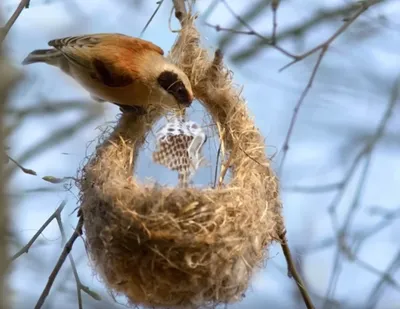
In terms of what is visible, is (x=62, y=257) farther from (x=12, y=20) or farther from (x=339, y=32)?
(x=339, y=32)

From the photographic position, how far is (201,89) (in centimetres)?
216

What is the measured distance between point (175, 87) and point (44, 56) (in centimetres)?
57

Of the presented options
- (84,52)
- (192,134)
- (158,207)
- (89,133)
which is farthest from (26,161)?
(158,207)

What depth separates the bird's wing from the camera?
2.19 m

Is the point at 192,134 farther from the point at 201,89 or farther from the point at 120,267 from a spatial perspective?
the point at 120,267

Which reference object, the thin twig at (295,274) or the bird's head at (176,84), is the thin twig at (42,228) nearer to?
the bird's head at (176,84)

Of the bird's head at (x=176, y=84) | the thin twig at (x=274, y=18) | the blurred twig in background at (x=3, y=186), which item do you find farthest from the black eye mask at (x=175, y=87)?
the blurred twig in background at (x=3, y=186)

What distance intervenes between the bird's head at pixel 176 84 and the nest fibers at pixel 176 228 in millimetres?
178

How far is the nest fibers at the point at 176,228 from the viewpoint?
66.4 inches

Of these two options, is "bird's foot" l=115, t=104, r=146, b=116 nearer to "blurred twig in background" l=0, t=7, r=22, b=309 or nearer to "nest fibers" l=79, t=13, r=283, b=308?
"nest fibers" l=79, t=13, r=283, b=308

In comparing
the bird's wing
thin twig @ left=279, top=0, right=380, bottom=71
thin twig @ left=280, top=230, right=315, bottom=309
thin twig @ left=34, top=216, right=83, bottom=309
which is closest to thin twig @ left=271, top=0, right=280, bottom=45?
thin twig @ left=279, top=0, right=380, bottom=71

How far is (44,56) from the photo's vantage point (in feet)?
7.79

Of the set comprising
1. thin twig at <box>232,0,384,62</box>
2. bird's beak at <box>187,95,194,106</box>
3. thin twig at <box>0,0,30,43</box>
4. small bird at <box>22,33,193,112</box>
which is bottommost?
thin twig at <box>0,0,30,43</box>

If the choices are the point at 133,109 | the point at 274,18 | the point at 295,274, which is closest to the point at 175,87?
the point at 133,109
